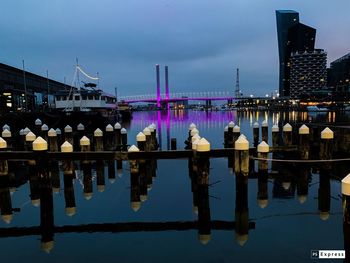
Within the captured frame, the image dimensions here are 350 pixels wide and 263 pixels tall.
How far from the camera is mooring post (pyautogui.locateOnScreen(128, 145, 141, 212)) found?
13.0m

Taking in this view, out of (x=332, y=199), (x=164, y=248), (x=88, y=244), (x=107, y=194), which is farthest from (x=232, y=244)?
(x=107, y=194)

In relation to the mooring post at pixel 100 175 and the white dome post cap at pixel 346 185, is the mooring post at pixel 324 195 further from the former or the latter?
the mooring post at pixel 100 175

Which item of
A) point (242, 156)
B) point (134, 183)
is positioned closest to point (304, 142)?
point (242, 156)

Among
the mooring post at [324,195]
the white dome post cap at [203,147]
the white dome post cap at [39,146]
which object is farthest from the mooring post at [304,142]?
the white dome post cap at [39,146]

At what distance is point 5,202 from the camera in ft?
46.3

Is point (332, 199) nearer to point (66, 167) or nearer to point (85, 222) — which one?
point (85, 222)

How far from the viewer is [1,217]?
13344 mm

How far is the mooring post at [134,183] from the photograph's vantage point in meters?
13.0

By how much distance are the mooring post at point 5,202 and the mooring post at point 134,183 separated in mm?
4709

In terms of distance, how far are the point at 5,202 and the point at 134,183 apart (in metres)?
5.45

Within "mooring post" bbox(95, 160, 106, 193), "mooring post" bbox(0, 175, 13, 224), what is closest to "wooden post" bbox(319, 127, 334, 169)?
"mooring post" bbox(95, 160, 106, 193)

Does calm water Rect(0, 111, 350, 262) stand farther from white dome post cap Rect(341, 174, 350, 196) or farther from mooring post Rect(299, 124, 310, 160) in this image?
white dome post cap Rect(341, 174, 350, 196)

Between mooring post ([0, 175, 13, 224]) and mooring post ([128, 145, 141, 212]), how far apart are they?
15.5 ft

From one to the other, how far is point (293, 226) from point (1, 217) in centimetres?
1094
